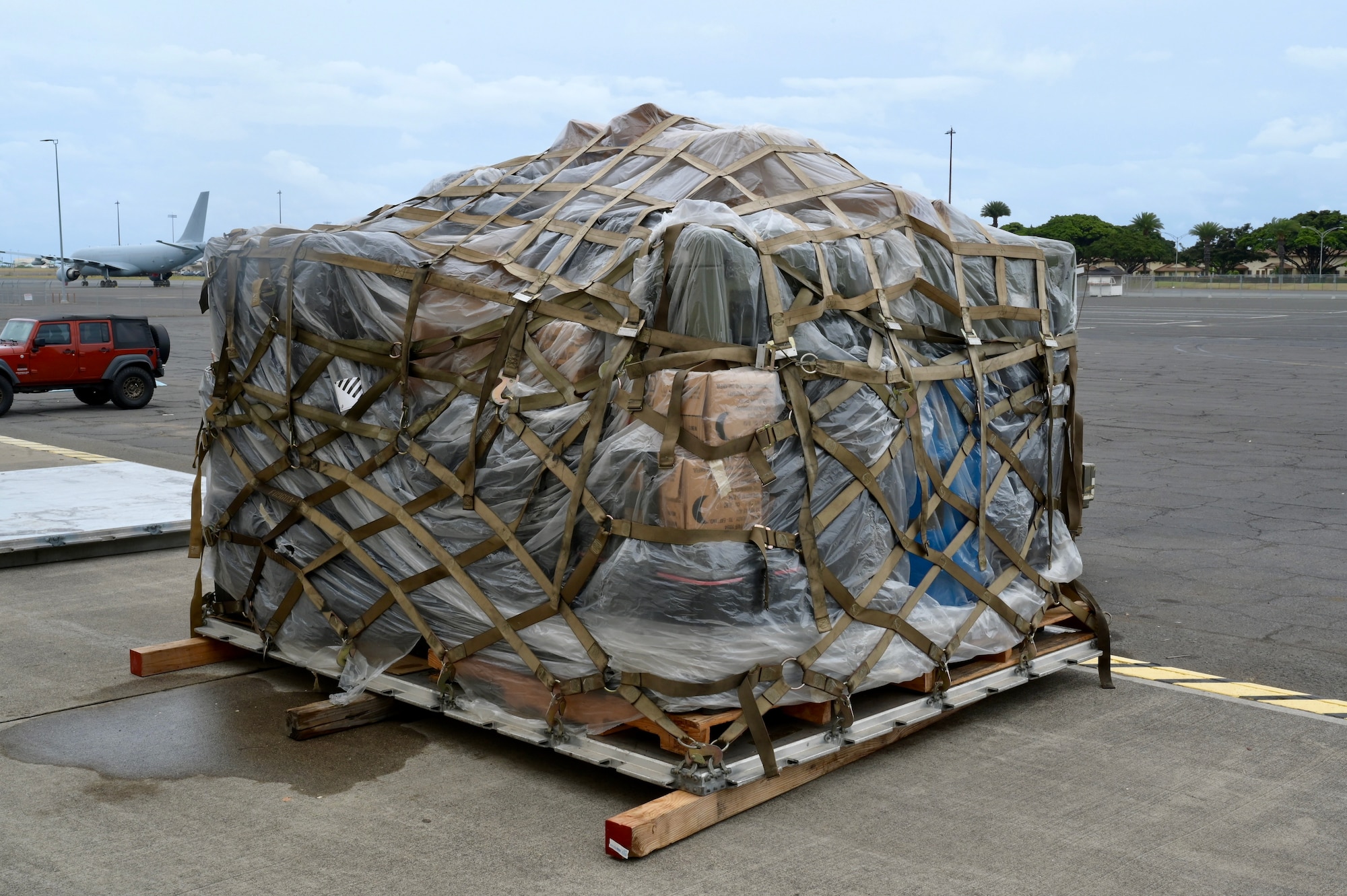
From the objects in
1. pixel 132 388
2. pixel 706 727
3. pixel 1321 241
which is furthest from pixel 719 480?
pixel 1321 241

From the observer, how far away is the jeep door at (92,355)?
786 inches

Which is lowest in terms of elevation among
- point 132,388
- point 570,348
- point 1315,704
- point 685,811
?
point 1315,704

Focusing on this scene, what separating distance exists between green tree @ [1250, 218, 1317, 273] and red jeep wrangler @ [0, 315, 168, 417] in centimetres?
11005

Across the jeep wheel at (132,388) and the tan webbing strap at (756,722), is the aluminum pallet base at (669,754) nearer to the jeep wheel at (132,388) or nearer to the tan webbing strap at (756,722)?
the tan webbing strap at (756,722)

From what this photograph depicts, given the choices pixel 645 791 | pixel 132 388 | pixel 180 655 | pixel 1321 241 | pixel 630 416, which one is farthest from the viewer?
pixel 1321 241

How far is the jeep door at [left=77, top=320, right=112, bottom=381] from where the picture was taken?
20.0 meters

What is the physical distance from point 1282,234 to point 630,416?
123764 millimetres

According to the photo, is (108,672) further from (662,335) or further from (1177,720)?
(1177,720)

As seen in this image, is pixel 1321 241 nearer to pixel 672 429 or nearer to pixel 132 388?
pixel 132 388

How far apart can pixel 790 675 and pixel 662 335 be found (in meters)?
1.36

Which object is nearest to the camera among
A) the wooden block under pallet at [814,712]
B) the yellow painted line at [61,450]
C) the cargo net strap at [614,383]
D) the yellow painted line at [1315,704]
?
the cargo net strap at [614,383]

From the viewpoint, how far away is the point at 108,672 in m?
6.43

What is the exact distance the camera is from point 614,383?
15.4ft

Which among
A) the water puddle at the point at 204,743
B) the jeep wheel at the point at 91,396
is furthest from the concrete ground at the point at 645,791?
the jeep wheel at the point at 91,396
